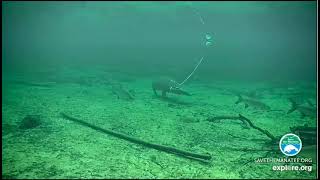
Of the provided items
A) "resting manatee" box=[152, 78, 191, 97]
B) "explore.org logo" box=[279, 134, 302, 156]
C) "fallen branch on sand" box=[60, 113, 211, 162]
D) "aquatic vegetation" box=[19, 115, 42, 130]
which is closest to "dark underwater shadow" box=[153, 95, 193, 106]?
"resting manatee" box=[152, 78, 191, 97]

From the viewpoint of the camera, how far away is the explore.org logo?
430 cm

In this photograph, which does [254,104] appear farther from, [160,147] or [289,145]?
[160,147]

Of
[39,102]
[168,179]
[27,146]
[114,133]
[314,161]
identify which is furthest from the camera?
[39,102]

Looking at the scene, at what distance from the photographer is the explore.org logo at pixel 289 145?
4302 mm

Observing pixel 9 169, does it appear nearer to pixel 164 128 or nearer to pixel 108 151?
pixel 108 151

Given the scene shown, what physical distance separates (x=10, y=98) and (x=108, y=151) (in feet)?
15.2

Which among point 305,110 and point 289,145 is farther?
point 305,110

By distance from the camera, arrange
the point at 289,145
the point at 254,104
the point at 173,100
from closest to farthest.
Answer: the point at 289,145
the point at 254,104
the point at 173,100

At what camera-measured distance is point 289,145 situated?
4.30m

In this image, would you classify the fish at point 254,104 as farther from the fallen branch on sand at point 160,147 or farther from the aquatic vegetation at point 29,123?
the aquatic vegetation at point 29,123

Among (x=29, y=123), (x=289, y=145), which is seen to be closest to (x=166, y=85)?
(x=29, y=123)

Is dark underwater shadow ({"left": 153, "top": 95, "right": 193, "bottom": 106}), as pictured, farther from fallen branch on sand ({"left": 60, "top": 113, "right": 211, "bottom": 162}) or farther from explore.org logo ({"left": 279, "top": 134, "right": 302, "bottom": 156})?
explore.org logo ({"left": 279, "top": 134, "right": 302, "bottom": 156})

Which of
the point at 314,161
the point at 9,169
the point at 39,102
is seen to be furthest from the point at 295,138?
the point at 39,102

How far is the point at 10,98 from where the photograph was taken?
7816 mm
